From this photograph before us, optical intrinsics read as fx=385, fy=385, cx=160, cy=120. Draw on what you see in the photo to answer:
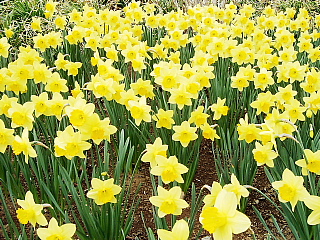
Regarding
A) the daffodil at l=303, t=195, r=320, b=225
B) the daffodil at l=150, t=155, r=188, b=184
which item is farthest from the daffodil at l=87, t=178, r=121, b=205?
the daffodil at l=303, t=195, r=320, b=225

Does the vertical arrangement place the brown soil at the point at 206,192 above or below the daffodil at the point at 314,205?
below

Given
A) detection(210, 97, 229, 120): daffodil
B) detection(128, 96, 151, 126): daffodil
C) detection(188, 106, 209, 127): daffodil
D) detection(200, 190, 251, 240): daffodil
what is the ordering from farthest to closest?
detection(210, 97, 229, 120): daffodil < detection(188, 106, 209, 127): daffodil < detection(128, 96, 151, 126): daffodil < detection(200, 190, 251, 240): daffodil

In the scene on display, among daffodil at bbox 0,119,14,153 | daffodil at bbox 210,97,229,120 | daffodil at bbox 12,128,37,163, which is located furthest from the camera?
daffodil at bbox 210,97,229,120

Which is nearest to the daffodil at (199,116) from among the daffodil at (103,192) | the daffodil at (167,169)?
the daffodil at (167,169)

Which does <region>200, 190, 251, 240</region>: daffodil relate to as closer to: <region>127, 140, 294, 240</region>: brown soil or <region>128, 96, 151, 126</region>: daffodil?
<region>127, 140, 294, 240</region>: brown soil

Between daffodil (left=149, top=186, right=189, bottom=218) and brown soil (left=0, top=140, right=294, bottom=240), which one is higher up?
daffodil (left=149, top=186, right=189, bottom=218)

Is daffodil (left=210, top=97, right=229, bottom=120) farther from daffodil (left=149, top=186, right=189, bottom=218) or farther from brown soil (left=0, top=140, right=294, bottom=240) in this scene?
daffodil (left=149, top=186, right=189, bottom=218)

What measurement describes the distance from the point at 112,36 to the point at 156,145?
1982 millimetres

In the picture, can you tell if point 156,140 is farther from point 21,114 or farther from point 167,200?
point 21,114

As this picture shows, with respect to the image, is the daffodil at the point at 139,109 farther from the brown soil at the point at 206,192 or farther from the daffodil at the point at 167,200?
the daffodil at the point at 167,200

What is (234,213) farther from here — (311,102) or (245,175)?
(311,102)

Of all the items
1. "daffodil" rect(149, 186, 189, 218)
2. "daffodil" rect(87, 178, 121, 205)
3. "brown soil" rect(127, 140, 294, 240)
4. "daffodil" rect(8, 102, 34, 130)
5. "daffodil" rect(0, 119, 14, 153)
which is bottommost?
"brown soil" rect(127, 140, 294, 240)

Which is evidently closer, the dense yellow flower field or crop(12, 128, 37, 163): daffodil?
the dense yellow flower field

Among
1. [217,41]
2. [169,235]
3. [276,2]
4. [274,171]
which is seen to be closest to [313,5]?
[276,2]
